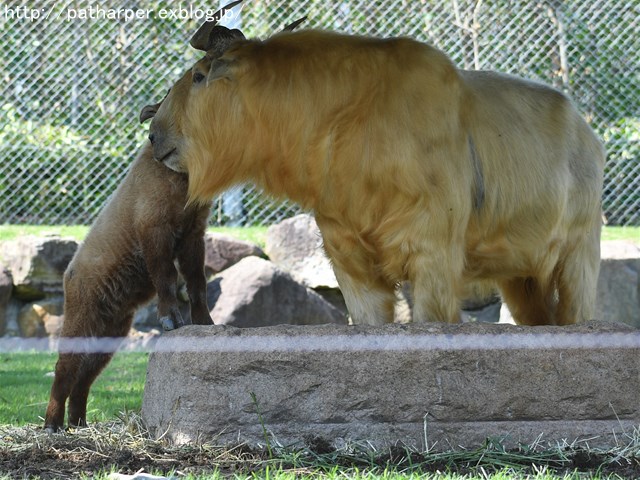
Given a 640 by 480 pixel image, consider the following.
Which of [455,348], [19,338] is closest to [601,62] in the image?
[19,338]

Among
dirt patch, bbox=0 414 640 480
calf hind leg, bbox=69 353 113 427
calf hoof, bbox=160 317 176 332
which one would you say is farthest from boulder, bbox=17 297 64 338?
dirt patch, bbox=0 414 640 480

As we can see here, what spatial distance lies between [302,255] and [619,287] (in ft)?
10.2

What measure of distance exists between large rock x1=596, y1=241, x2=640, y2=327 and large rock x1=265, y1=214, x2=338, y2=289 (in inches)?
103

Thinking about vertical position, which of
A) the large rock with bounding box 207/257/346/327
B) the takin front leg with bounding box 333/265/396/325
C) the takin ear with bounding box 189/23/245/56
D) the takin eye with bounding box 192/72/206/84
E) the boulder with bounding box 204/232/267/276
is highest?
the takin ear with bounding box 189/23/245/56

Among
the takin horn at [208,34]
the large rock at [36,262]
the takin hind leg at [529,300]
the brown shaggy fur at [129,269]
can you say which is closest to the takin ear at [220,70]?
the takin horn at [208,34]

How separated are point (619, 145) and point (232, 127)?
682 cm

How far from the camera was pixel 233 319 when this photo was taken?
969cm

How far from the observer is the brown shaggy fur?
5.57m

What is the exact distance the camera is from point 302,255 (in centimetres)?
1051

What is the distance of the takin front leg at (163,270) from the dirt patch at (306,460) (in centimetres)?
103

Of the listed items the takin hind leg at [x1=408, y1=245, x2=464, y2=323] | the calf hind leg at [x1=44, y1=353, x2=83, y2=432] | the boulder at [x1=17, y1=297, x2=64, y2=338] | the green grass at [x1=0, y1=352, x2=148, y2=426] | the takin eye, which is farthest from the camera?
the boulder at [x1=17, y1=297, x2=64, y2=338]

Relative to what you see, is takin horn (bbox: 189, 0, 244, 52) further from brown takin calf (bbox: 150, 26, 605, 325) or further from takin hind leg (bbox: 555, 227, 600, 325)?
takin hind leg (bbox: 555, 227, 600, 325)

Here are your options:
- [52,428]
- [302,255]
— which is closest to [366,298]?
[52,428]

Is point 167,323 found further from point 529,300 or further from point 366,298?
point 529,300
